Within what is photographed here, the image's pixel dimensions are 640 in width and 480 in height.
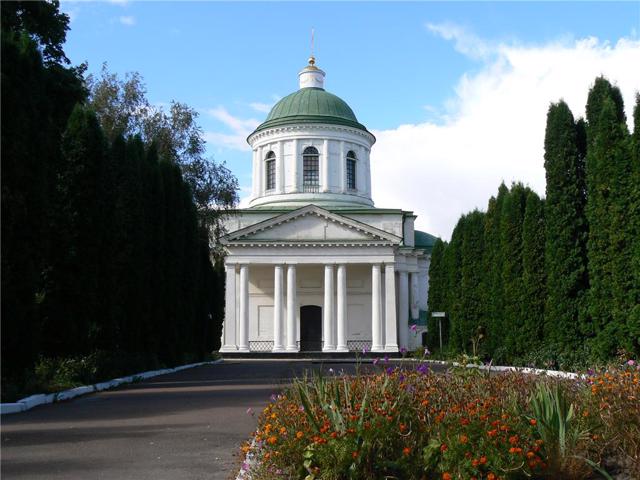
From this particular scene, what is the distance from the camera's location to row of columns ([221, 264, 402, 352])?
41.3 m

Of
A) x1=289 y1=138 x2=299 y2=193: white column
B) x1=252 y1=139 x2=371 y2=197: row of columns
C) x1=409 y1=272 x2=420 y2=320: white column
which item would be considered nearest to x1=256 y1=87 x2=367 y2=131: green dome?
x1=252 y1=139 x2=371 y2=197: row of columns

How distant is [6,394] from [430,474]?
25.8ft

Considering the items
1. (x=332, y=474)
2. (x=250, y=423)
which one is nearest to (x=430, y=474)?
(x=332, y=474)

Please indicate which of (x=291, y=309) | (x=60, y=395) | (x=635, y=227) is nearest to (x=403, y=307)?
(x=291, y=309)

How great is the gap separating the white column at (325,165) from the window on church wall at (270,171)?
11.2 ft

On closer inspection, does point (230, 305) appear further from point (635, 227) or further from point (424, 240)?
point (635, 227)

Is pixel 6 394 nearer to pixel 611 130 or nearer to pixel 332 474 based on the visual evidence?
pixel 332 474

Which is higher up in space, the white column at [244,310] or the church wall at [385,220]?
the church wall at [385,220]

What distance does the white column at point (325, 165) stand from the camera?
47531 mm

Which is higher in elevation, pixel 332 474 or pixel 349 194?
pixel 349 194

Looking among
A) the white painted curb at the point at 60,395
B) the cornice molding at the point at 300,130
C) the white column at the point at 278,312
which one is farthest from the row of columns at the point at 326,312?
the white painted curb at the point at 60,395

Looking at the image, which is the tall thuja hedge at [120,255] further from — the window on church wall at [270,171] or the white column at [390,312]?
the window on church wall at [270,171]

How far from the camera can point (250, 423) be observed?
9570 millimetres

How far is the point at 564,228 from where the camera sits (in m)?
19.5
